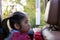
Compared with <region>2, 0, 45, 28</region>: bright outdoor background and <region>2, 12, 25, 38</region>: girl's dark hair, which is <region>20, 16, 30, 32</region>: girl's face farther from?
<region>2, 0, 45, 28</region>: bright outdoor background

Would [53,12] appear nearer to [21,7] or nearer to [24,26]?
[24,26]

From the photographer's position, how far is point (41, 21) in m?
1.83

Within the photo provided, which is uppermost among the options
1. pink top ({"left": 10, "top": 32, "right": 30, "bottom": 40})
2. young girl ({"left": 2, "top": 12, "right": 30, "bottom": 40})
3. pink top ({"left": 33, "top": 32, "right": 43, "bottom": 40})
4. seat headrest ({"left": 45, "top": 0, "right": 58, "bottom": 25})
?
seat headrest ({"left": 45, "top": 0, "right": 58, "bottom": 25})

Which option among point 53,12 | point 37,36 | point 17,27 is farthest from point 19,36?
point 53,12

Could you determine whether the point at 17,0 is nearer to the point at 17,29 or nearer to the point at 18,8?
the point at 18,8

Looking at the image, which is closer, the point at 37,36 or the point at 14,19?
the point at 14,19

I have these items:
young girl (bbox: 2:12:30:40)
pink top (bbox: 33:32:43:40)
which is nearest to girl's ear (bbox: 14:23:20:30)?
young girl (bbox: 2:12:30:40)

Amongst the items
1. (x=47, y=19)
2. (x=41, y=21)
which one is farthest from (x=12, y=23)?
(x=41, y=21)

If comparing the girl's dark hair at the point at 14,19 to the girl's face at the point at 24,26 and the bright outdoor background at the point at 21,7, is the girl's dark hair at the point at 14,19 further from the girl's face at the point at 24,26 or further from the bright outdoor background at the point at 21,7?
the bright outdoor background at the point at 21,7

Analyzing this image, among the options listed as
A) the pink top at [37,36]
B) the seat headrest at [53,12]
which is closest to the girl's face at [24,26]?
the pink top at [37,36]

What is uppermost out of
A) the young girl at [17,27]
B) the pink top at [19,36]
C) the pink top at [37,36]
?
the young girl at [17,27]

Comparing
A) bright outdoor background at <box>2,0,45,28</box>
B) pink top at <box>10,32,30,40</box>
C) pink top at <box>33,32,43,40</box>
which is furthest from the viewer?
bright outdoor background at <box>2,0,45,28</box>

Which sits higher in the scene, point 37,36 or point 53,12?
point 53,12

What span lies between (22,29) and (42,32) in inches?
10.7
